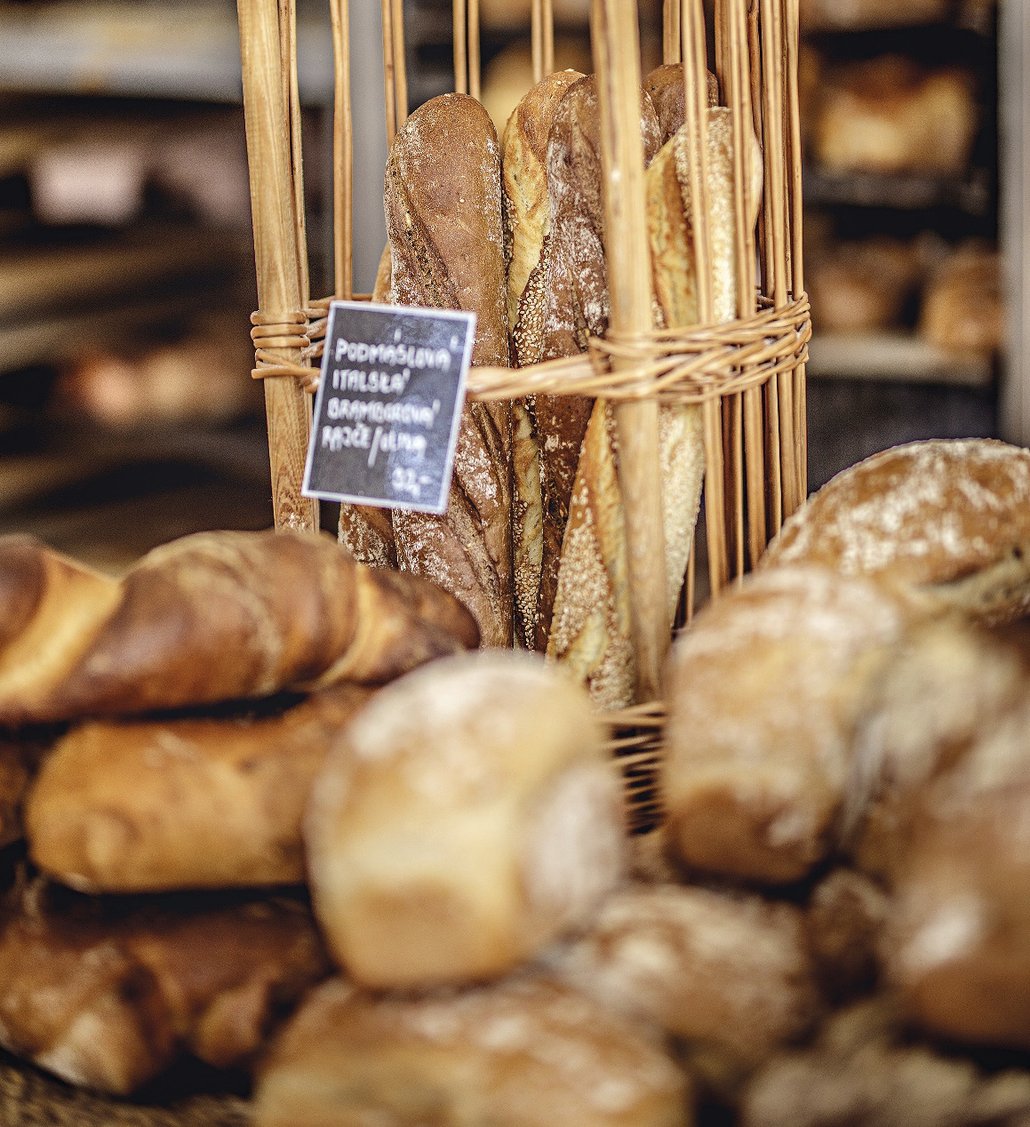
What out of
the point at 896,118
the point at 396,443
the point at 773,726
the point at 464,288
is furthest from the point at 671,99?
the point at 896,118

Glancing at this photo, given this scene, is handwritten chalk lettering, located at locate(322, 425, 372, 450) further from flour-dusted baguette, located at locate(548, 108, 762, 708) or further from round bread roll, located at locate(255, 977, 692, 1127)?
round bread roll, located at locate(255, 977, 692, 1127)

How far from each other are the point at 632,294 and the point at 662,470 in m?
0.21

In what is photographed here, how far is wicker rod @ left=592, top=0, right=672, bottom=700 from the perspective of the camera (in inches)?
40.1

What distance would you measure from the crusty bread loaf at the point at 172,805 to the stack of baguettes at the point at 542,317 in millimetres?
395

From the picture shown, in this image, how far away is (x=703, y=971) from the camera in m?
0.76

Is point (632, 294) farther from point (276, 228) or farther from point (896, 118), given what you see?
point (896, 118)

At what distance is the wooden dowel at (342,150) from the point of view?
1.34m

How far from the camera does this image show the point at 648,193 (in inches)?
48.0

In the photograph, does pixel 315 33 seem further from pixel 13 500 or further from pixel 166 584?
pixel 166 584

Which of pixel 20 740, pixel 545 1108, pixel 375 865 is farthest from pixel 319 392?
pixel 545 1108

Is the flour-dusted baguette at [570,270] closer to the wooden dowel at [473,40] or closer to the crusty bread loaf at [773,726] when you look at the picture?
the wooden dowel at [473,40]

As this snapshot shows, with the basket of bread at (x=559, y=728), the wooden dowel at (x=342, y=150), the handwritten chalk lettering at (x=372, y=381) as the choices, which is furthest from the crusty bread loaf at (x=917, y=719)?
the wooden dowel at (x=342, y=150)

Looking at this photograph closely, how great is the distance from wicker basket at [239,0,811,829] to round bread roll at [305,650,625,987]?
1.18 ft

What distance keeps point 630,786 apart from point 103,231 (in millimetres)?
2406
